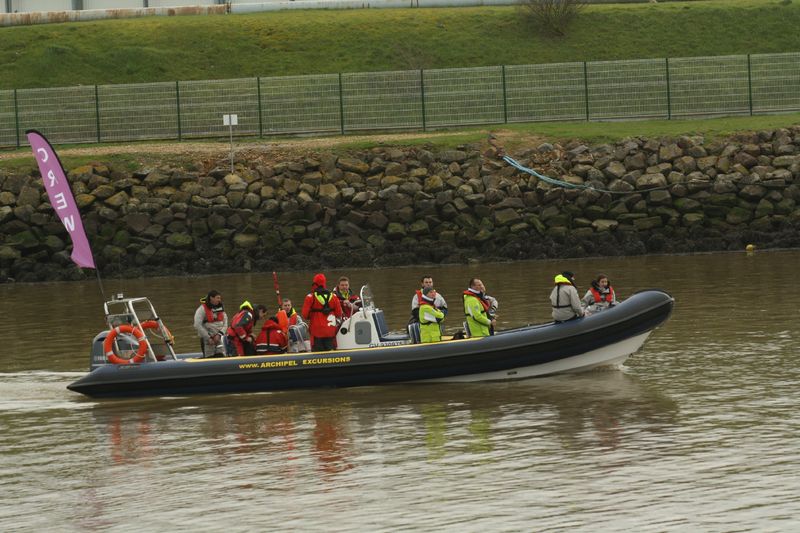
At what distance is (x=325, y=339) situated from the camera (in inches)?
748

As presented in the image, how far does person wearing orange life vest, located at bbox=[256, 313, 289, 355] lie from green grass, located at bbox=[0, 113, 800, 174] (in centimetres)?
1757

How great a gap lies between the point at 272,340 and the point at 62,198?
148 inches

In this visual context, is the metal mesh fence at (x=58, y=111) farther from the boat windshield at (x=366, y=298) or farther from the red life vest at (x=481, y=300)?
the red life vest at (x=481, y=300)

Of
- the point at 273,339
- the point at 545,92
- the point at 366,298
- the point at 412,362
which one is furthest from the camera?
the point at 545,92

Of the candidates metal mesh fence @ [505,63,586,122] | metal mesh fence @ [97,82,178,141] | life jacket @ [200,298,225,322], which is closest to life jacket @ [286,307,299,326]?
life jacket @ [200,298,225,322]

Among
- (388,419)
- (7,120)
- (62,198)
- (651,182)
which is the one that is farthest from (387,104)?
(388,419)

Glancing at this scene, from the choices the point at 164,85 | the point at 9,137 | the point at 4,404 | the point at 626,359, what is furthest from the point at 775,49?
the point at 4,404

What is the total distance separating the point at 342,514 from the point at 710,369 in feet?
26.1

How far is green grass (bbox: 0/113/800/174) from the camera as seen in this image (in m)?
36.4

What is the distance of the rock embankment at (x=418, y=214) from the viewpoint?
110 feet

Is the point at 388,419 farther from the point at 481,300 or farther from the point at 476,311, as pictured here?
the point at 481,300

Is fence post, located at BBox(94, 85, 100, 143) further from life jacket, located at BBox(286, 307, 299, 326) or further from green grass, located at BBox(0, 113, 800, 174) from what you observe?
life jacket, located at BBox(286, 307, 299, 326)

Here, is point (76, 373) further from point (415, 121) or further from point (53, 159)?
point (415, 121)

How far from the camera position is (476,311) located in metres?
18.7
